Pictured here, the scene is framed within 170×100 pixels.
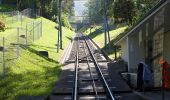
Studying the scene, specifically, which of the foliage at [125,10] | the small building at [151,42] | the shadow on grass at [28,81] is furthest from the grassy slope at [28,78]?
the foliage at [125,10]

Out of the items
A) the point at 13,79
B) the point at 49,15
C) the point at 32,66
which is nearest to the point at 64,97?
A: the point at 13,79

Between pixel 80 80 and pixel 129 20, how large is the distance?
29.2 m

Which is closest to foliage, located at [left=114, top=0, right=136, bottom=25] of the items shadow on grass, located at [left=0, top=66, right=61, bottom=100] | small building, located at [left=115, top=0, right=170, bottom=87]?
small building, located at [left=115, top=0, right=170, bottom=87]

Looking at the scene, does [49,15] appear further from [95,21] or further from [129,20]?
[95,21]

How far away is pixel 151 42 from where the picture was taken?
1125 inches

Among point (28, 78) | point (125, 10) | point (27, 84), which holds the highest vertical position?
point (125, 10)

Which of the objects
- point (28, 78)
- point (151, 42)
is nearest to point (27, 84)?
point (28, 78)

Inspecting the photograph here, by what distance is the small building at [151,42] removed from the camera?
22906mm

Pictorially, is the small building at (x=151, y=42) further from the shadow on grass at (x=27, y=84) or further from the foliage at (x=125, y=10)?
the foliage at (x=125, y=10)

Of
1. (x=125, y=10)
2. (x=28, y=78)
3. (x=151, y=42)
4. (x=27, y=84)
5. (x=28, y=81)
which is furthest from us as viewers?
(x=125, y=10)

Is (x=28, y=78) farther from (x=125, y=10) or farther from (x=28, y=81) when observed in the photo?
(x=125, y=10)

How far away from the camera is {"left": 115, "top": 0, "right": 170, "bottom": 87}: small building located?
902 inches

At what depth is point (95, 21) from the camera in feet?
502

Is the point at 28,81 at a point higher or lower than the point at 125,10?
lower
